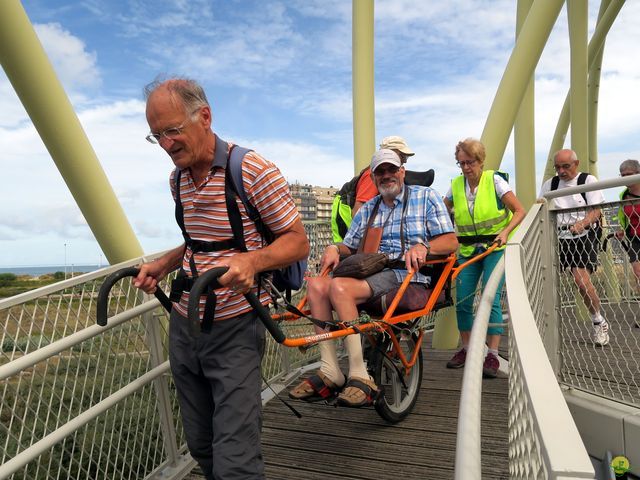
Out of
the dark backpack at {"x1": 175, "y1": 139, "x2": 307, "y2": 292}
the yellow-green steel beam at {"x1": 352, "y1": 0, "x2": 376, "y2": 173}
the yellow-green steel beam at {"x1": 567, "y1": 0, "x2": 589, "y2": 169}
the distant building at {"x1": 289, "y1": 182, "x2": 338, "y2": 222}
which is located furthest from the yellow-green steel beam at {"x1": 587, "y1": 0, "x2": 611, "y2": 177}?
the dark backpack at {"x1": 175, "y1": 139, "x2": 307, "y2": 292}

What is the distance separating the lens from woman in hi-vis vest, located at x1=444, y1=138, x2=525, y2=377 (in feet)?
14.8

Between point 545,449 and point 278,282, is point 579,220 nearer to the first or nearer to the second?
point 278,282

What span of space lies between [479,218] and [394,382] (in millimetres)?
1593

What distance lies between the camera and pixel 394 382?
3812 mm

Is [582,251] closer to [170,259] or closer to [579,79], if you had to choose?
[170,259]

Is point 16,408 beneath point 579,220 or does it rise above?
beneath

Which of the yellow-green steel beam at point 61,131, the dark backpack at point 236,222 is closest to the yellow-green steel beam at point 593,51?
the yellow-green steel beam at point 61,131

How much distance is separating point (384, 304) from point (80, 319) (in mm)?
1656

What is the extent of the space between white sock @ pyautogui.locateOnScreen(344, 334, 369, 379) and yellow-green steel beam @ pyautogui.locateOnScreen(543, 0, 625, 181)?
12.6m

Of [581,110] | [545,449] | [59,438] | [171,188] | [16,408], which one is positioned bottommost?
[59,438]

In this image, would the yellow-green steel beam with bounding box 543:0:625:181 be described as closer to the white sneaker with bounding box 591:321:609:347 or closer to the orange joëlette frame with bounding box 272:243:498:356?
the white sneaker with bounding box 591:321:609:347

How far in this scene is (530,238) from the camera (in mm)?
3156

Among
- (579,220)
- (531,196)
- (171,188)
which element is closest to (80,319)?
(171,188)

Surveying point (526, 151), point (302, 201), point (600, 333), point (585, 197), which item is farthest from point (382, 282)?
point (526, 151)
